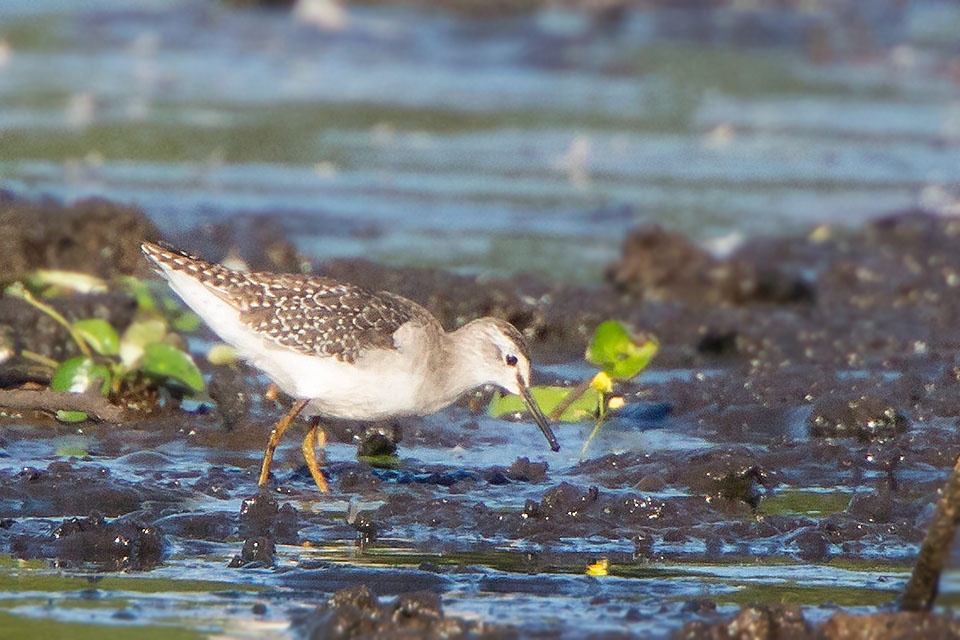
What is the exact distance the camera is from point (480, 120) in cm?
1905

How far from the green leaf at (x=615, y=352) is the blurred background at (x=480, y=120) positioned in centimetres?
434

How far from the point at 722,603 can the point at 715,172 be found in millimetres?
11152

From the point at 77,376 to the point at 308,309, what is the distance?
139 centimetres

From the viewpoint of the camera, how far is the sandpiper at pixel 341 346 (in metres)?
7.58

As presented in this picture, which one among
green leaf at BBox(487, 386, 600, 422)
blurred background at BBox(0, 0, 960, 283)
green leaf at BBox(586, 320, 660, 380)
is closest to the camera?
green leaf at BBox(586, 320, 660, 380)

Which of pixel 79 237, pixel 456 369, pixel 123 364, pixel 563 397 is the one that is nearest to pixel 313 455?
pixel 456 369

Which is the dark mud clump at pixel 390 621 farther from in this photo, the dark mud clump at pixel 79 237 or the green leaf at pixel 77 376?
the dark mud clump at pixel 79 237

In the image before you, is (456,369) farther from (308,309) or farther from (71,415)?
(71,415)

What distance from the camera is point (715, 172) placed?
16734 millimetres

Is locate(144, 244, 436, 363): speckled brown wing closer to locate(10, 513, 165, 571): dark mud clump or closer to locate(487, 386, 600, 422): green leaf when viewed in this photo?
locate(487, 386, 600, 422): green leaf

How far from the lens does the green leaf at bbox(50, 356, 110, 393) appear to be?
27.3 ft

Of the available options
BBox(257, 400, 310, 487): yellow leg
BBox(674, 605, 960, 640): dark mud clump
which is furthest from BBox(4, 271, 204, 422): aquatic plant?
BBox(674, 605, 960, 640): dark mud clump

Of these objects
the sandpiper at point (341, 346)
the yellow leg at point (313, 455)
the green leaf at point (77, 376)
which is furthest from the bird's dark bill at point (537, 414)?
the green leaf at point (77, 376)

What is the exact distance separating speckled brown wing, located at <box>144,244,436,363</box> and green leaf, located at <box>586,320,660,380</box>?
806 mm
